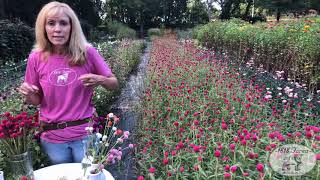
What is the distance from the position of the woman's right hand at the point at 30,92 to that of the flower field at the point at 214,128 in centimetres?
79

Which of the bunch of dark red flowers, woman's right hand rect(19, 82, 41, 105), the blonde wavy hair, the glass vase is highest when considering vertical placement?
the blonde wavy hair

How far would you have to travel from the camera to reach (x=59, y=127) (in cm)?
199

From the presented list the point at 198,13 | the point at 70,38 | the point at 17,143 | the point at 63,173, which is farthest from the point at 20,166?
the point at 198,13

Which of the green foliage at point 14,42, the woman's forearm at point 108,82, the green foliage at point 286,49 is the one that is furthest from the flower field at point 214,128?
the green foliage at point 14,42

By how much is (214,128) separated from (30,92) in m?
1.66

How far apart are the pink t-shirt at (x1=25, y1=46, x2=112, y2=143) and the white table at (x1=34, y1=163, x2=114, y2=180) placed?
30cm

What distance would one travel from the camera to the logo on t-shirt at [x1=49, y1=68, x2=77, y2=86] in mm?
1964

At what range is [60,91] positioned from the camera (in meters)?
1.97

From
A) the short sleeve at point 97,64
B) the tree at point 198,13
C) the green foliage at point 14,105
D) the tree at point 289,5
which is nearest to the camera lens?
the short sleeve at point 97,64

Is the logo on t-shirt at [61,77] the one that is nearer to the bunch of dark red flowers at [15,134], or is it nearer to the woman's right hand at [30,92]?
the woman's right hand at [30,92]

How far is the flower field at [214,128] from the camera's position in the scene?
1.84 m

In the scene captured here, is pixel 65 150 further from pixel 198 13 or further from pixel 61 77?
pixel 198 13

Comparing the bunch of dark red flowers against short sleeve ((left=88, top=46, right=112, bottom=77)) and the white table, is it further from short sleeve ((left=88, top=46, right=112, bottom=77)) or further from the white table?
short sleeve ((left=88, top=46, right=112, bottom=77))

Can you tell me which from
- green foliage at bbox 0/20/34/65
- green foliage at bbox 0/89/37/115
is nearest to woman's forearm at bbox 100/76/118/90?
green foliage at bbox 0/89/37/115
